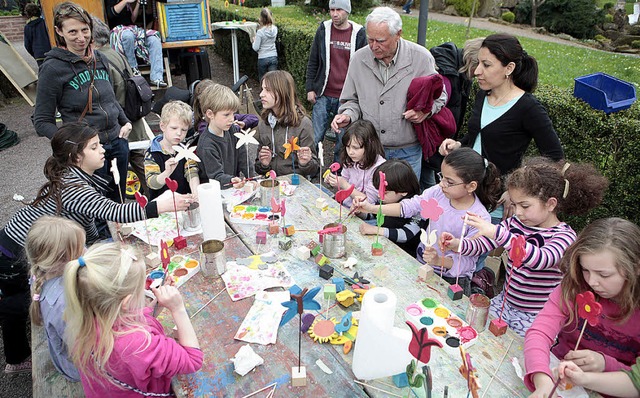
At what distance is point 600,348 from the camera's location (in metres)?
1.78

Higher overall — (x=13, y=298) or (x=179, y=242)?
(x=179, y=242)

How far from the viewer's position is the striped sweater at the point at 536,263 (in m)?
2.08

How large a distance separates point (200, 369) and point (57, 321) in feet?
2.11

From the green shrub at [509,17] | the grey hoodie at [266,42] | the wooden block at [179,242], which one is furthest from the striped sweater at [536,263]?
the green shrub at [509,17]

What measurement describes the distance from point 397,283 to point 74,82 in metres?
2.75

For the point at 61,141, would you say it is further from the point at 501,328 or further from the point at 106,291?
the point at 501,328

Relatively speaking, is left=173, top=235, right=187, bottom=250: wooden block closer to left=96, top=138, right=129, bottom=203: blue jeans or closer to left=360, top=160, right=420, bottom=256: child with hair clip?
left=360, top=160, right=420, bottom=256: child with hair clip

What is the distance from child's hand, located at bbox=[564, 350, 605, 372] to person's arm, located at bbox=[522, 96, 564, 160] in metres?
1.46

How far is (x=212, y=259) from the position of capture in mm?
2193

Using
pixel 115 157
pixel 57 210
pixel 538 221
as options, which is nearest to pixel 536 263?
pixel 538 221

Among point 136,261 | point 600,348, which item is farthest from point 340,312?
point 600,348

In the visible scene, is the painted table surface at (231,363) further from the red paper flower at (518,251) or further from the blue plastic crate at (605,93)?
the blue plastic crate at (605,93)

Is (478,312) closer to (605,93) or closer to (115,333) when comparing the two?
(115,333)

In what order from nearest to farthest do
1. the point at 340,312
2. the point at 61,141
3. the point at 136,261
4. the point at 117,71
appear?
the point at 136,261 < the point at 340,312 < the point at 61,141 < the point at 117,71
